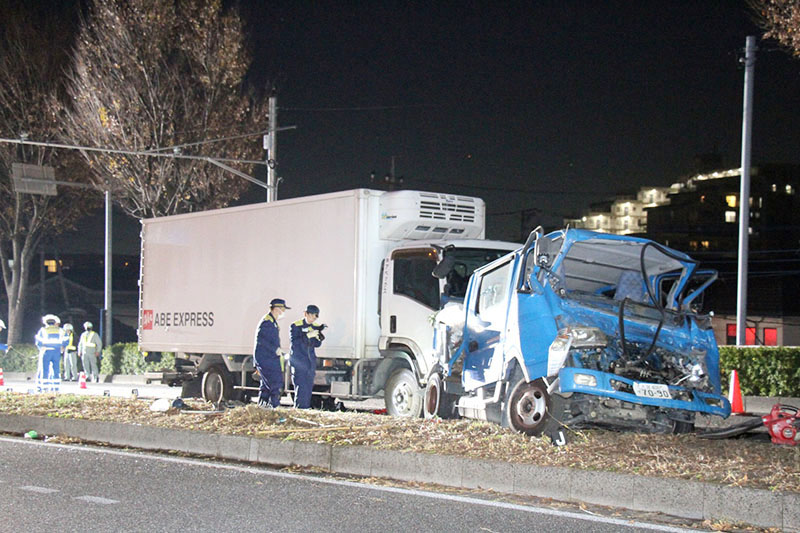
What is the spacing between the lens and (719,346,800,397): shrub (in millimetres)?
18531

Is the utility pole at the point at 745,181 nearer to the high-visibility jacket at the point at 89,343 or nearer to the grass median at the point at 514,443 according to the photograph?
the grass median at the point at 514,443

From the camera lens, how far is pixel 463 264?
1373 centimetres

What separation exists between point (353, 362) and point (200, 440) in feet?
13.5

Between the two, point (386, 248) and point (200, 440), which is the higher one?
point (386, 248)

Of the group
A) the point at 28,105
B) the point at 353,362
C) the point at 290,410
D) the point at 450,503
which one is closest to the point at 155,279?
the point at 353,362

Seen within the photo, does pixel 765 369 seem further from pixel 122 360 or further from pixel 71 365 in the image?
pixel 71 365

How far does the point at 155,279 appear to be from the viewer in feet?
60.6

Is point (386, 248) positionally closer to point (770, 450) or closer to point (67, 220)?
point (770, 450)

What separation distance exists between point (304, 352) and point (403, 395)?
60.9 inches

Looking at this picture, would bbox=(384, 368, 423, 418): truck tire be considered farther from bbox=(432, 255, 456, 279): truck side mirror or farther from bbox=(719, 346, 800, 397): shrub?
bbox=(719, 346, 800, 397): shrub

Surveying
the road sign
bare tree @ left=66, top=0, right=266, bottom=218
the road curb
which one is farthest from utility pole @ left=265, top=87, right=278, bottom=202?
the road curb

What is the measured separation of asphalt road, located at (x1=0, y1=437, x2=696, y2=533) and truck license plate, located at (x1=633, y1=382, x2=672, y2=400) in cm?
211

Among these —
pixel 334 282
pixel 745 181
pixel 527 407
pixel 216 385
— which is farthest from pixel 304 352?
pixel 745 181

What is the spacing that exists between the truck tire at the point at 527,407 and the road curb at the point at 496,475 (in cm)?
126
